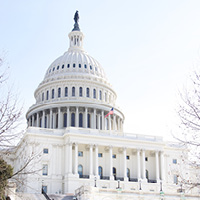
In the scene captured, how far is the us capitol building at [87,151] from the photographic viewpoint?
258 feet

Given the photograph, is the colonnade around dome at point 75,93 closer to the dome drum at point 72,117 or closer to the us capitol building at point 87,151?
the us capitol building at point 87,151

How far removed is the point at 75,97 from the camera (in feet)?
344

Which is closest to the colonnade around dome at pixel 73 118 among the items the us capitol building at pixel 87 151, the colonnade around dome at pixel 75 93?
the us capitol building at pixel 87 151

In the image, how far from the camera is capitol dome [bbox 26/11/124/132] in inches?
4080

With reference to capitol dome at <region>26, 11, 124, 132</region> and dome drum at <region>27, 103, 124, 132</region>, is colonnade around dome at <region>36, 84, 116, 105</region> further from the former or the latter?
dome drum at <region>27, 103, 124, 132</region>

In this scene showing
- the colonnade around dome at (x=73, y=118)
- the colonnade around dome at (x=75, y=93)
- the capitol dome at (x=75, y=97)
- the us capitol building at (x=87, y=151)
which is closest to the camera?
the us capitol building at (x=87, y=151)

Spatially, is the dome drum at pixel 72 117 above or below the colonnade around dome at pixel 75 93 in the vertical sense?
below

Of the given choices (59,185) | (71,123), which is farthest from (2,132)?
(71,123)

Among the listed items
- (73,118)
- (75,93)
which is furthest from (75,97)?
(73,118)

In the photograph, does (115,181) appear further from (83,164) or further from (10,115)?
(10,115)

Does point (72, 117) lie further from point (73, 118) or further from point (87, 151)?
point (87, 151)

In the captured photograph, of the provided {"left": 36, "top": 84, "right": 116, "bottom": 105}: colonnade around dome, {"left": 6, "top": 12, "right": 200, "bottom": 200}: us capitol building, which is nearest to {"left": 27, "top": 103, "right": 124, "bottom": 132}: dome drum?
{"left": 6, "top": 12, "right": 200, "bottom": 200}: us capitol building

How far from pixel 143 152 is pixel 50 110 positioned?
1095 inches

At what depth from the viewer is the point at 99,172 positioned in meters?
87.2
